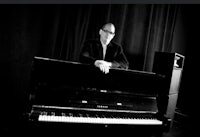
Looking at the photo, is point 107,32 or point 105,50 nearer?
point 107,32

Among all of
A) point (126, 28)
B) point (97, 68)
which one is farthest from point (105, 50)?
point (126, 28)

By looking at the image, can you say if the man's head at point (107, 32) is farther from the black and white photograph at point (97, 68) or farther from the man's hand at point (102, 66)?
the man's hand at point (102, 66)

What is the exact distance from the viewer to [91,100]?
2.38 meters

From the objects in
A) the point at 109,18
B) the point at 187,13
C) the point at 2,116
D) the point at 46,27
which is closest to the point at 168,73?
the point at 109,18

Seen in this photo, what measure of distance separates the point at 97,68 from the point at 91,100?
37 cm

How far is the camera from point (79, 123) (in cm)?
214

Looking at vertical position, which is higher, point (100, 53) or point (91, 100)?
point (100, 53)

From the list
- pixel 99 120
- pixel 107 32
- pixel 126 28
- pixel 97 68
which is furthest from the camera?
pixel 126 28

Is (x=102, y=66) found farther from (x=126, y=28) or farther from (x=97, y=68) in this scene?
(x=126, y=28)

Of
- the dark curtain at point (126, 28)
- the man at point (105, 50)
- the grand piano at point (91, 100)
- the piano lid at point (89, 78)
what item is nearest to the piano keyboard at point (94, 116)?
the grand piano at point (91, 100)

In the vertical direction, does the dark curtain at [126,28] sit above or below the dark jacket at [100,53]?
above

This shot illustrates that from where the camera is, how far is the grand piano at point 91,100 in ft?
7.06

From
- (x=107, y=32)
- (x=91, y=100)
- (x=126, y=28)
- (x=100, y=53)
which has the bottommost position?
(x=91, y=100)

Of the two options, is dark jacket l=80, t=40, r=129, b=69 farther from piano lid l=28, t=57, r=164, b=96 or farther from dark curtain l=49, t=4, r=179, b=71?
dark curtain l=49, t=4, r=179, b=71
